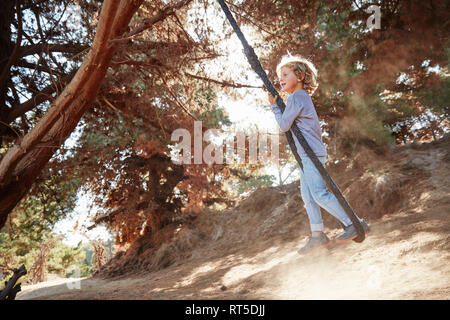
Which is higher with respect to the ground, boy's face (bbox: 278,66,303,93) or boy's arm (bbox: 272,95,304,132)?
boy's face (bbox: 278,66,303,93)

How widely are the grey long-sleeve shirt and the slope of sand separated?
61.4 inches

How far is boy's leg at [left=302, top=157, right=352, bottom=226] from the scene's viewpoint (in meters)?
2.24

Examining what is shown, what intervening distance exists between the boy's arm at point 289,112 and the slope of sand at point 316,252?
1.83 metres

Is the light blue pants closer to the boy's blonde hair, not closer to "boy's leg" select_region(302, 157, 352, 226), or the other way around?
"boy's leg" select_region(302, 157, 352, 226)

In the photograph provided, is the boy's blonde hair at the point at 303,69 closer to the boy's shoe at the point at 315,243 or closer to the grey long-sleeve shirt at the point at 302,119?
the grey long-sleeve shirt at the point at 302,119

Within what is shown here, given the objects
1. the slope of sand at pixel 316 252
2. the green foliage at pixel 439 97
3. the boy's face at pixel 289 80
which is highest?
the green foliage at pixel 439 97

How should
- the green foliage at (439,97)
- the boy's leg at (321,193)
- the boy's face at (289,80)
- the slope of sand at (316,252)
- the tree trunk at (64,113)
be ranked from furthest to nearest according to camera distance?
the green foliage at (439,97) → the slope of sand at (316,252) → the tree trunk at (64,113) → the boy's face at (289,80) → the boy's leg at (321,193)

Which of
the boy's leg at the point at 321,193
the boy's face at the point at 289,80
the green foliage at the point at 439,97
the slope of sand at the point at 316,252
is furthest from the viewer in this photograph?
the green foliage at the point at 439,97

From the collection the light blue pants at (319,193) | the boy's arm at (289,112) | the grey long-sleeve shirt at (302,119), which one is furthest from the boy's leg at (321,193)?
the boy's arm at (289,112)

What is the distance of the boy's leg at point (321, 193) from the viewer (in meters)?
2.24

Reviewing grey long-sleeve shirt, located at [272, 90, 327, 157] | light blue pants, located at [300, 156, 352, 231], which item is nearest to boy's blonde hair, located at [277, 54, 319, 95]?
grey long-sleeve shirt, located at [272, 90, 327, 157]

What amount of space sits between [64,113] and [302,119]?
2914 mm

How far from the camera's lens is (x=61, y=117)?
144 inches

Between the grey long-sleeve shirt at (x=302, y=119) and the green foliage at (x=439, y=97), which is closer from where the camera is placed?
the grey long-sleeve shirt at (x=302, y=119)
